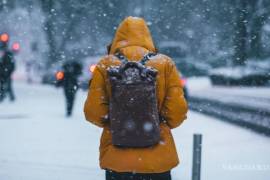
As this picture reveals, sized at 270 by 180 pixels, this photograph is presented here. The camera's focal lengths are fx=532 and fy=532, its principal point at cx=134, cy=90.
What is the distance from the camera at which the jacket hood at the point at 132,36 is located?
3484mm

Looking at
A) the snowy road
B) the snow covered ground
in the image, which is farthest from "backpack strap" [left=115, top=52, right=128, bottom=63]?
the snow covered ground

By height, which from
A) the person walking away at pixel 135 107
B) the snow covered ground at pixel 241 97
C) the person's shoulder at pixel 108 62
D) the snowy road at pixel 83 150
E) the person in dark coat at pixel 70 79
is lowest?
the snow covered ground at pixel 241 97

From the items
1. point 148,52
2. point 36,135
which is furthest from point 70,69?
point 148,52

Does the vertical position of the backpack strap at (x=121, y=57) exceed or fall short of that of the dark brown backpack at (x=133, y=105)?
it exceeds it

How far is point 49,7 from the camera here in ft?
98.8

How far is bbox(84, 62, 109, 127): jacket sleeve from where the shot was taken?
3410 millimetres

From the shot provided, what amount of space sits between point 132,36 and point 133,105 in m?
0.48

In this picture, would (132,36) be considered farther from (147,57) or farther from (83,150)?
(83,150)

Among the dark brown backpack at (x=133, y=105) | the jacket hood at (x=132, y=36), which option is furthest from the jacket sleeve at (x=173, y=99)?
the jacket hood at (x=132, y=36)

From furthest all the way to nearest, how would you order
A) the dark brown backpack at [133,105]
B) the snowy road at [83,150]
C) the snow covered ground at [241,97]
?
the snow covered ground at [241,97]
the snowy road at [83,150]
the dark brown backpack at [133,105]

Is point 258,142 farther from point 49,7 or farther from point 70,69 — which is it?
point 49,7

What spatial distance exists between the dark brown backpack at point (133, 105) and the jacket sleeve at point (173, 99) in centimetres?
11

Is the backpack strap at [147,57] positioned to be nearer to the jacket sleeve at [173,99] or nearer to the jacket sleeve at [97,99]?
the jacket sleeve at [173,99]

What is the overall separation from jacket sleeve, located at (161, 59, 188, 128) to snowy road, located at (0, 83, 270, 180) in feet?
10.8
